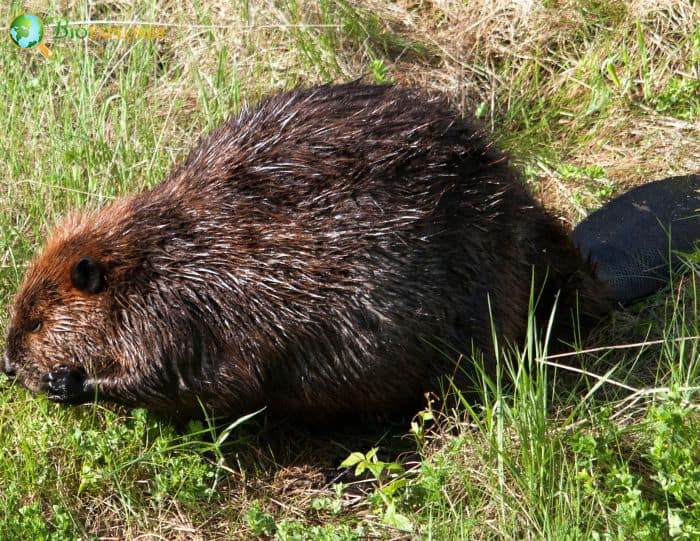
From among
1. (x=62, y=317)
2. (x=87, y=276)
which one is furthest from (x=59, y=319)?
(x=87, y=276)

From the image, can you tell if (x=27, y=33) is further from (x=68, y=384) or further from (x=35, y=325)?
(x=68, y=384)

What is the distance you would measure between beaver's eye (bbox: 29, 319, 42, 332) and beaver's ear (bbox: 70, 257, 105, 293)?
0.60 feet

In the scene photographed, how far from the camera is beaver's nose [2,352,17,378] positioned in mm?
3102

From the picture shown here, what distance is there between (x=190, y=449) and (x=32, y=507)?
481 millimetres

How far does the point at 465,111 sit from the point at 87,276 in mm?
2239

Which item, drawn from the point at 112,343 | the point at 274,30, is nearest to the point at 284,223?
the point at 112,343

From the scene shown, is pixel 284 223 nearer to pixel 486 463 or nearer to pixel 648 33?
pixel 486 463

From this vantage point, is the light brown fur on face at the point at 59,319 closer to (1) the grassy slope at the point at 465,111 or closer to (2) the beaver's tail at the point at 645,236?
(1) the grassy slope at the point at 465,111

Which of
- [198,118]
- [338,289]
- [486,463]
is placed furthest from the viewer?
[198,118]

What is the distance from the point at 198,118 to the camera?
4145mm

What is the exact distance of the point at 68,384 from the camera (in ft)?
9.89

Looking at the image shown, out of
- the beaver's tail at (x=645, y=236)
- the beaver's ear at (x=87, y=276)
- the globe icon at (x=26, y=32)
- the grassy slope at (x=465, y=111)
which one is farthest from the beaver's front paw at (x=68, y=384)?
the globe icon at (x=26, y=32)

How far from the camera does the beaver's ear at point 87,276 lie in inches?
116

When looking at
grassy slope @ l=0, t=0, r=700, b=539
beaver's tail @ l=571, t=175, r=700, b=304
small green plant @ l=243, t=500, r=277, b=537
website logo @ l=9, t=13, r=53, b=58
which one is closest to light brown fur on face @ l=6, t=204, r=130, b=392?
grassy slope @ l=0, t=0, r=700, b=539
